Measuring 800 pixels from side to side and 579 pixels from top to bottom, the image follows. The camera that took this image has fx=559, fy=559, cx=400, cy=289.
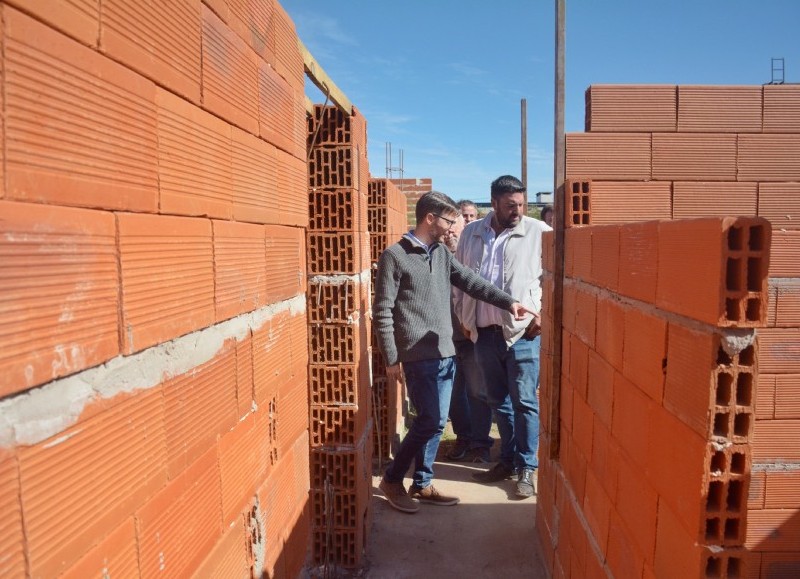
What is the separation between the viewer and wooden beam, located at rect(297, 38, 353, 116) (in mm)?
2755

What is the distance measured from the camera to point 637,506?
1.88 meters

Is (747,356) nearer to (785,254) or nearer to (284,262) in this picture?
(785,254)

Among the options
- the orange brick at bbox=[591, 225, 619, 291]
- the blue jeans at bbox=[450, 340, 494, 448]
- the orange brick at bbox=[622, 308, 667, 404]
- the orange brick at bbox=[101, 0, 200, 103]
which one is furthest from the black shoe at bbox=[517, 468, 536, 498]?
the orange brick at bbox=[101, 0, 200, 103]

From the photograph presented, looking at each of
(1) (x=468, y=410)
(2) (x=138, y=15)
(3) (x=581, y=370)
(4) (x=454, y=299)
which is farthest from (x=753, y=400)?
(1) (x=468, y=410)

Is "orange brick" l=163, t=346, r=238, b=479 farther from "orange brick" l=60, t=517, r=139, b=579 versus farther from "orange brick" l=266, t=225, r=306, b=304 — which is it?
"orange brick" l=266, t=225, r=306, b=304

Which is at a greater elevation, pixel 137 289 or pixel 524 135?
pixel 524 135

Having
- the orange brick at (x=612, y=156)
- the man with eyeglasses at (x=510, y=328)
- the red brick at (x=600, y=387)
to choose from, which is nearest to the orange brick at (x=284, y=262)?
the red brick at (x=600, y=387)

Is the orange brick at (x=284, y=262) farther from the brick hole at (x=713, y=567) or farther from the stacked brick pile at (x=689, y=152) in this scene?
the stacked brick pile at (x=689, y=152)

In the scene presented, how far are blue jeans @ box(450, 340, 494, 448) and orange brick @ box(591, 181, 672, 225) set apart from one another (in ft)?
6.97

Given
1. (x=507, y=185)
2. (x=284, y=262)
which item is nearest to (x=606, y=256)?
(x=284, y=262)

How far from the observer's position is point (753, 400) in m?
1.35

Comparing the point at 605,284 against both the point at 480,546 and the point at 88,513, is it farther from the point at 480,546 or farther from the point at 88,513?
the point at 480,546

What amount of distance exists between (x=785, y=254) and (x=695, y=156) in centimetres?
138

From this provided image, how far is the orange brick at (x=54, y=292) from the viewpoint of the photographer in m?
0.84
